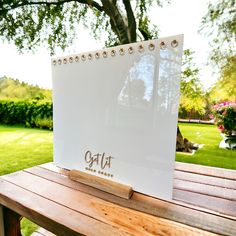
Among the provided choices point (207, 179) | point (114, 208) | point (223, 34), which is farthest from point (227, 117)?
point (114, 208)

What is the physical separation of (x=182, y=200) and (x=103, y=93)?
550 millimetres

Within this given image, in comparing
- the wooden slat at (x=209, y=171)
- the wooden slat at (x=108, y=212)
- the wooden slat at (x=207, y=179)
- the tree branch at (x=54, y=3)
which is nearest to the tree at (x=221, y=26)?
the tree branch at (x=54, y=3)

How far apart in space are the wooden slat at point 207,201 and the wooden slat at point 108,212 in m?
0.16

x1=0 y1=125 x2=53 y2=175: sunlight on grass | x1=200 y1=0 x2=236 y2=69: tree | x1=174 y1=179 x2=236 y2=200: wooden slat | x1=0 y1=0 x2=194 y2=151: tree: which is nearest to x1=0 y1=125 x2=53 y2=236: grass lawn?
x1=0 y1=125 x2=53 y2=175: sunlight on grass

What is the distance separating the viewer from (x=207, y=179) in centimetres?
99

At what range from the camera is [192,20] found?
3.42 m

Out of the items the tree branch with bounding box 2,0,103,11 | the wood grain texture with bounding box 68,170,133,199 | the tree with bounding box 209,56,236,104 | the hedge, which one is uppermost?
the tree branch with bounding box 2,0,103,11

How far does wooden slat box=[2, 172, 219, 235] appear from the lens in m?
0.60

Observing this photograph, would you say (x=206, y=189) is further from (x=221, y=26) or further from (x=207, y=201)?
(x=221, y=26)

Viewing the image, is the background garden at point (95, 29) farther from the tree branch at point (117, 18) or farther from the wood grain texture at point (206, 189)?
the wood grain texture at point (206, 189)

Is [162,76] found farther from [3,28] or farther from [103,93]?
[3,28]

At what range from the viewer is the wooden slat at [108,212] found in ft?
1.97

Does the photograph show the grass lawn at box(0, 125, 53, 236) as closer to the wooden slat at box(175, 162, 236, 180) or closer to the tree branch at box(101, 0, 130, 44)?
the tree branch at box(101, 0, 130, 44)

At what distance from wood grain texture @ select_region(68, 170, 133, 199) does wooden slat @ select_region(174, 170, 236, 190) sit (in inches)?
13.0
